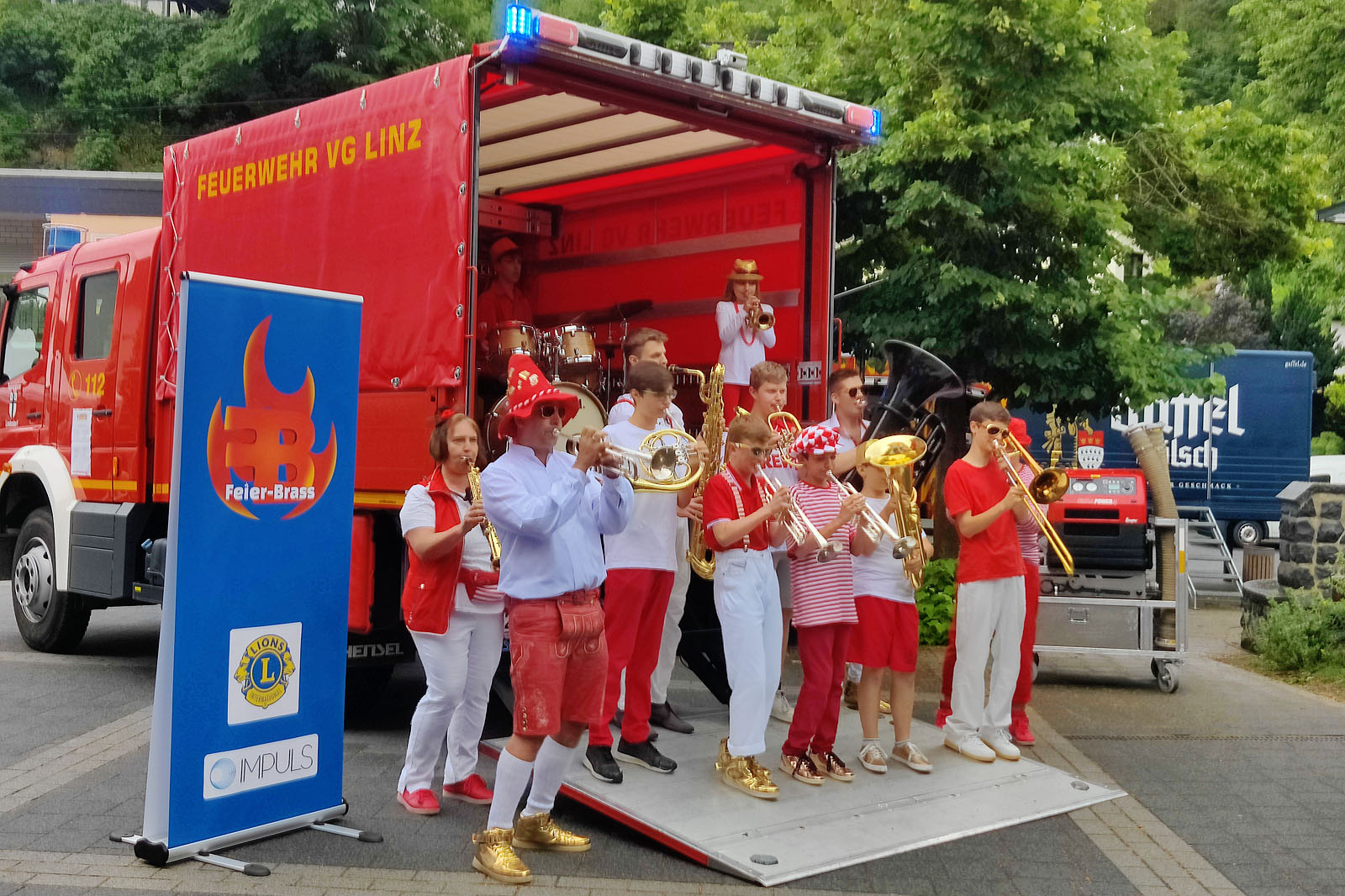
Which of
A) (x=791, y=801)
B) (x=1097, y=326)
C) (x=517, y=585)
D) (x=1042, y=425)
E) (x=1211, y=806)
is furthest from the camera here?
(x=1042, y=425)

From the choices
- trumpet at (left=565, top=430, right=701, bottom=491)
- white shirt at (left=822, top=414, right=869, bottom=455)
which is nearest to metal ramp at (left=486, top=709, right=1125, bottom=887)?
trumpet at (left=565, top=430, right=701, bottom=491)

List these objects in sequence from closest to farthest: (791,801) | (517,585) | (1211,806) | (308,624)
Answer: (517,585)
(308,624)
(791,801)
(1211,806)

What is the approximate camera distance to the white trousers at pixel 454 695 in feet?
18.5

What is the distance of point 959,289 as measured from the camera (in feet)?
36.3

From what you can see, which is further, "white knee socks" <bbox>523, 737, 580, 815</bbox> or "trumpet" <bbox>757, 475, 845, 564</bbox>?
"trumpet" <bbox>757, 475, 845, 564</bbox>

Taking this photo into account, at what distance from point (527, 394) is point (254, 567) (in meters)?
1.40

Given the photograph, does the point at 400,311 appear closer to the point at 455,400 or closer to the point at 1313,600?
the point at 455,400

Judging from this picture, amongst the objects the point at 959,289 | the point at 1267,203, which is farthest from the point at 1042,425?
the point at 959,289

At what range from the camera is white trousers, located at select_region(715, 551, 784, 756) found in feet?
19.1

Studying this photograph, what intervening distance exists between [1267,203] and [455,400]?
8.90m

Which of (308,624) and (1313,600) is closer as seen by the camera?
(308,624)

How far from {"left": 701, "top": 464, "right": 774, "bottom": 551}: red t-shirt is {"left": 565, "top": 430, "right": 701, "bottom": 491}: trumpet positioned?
0.49 metres

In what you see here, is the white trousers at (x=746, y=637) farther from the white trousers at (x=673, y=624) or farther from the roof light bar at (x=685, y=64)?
the roof light bar at (x=685, y=64)

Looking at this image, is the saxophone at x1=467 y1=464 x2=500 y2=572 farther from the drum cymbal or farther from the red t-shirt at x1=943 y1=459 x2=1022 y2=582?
the drum cymbal
